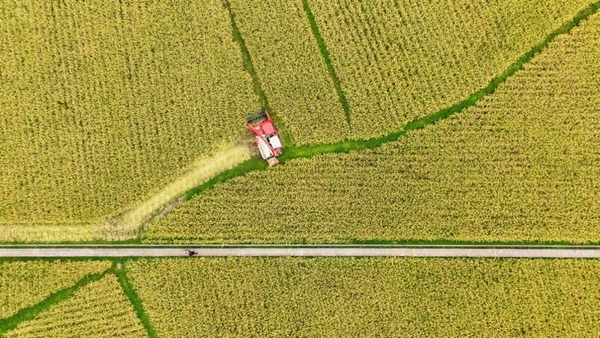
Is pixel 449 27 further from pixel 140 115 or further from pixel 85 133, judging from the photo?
pixel 85 133

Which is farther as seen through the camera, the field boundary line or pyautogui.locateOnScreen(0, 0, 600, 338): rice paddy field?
the field boundary line

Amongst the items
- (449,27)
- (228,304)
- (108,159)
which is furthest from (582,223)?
(108,159)

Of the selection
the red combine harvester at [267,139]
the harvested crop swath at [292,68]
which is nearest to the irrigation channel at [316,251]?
the red combine harvester at [267,139]

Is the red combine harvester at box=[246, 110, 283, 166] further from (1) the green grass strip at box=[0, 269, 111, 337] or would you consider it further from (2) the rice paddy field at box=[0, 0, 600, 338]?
(1) the green grass strip at box=[0, 269, 111, 337]

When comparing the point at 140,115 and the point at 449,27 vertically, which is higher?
the point at 449,27

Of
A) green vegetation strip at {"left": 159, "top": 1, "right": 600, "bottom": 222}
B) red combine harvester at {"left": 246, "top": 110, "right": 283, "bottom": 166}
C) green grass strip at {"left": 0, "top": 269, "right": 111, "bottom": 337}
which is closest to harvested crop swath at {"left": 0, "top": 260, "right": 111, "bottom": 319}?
green grass strip at {"left": 0, "top": 269, "right": 111, "bottom": 337}

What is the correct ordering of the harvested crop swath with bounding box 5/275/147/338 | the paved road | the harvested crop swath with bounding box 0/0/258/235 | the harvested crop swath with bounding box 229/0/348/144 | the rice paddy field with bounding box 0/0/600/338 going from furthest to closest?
the harvested crop swath with bounding box 229/0/348/144
the harvested crop swath with bounding box 0/0/258/235
the paved road
the rice paddy field with bounding box 0/0/600/338
the harvested crop swath with bounding box 5/275/147/338

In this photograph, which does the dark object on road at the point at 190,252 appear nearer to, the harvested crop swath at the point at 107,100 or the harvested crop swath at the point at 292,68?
the harvested crop swath at the point at 107,100
